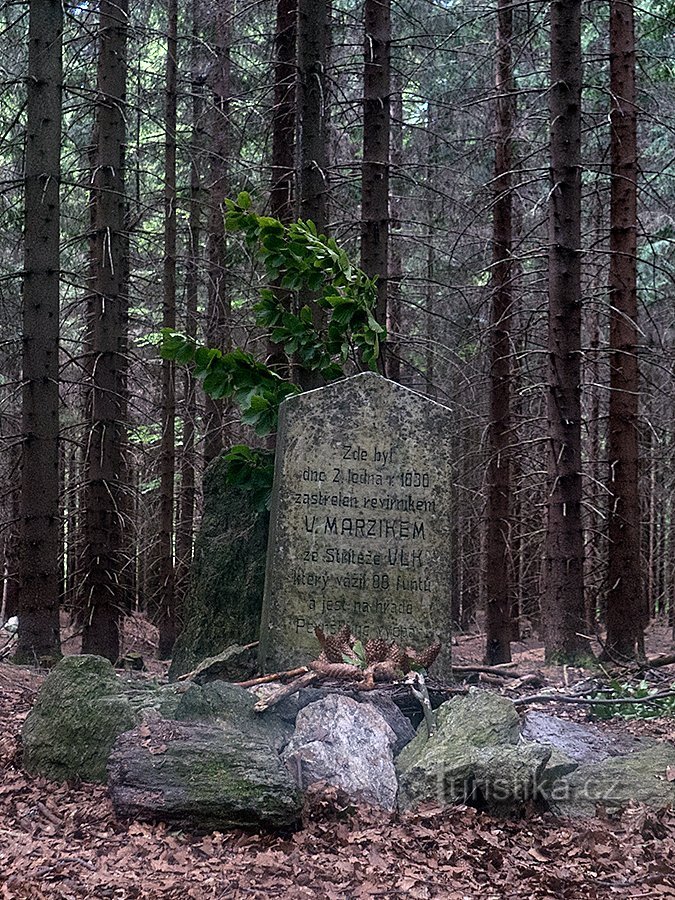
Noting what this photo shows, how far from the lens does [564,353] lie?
977 centimetres

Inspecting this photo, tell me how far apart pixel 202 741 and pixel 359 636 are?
2.31 meters

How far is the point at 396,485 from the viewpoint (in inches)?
280

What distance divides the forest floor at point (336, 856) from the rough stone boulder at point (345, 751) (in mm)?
162

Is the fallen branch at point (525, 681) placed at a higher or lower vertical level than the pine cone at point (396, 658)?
lower

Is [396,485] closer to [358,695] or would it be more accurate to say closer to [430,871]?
[358,695]

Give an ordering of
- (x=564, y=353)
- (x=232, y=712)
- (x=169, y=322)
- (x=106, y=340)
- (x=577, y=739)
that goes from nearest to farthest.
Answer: (x=232, y=712)
(x=577, y=739)
(x=564, y=353)
(x=106, y=340)
(x=169, y=322)

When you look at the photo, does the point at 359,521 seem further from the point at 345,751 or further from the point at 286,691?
the point at 345,751

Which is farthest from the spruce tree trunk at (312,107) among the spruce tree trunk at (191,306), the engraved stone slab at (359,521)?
the spruce tree trunk at (191,306)

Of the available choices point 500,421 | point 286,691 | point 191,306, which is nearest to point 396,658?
point 286,691

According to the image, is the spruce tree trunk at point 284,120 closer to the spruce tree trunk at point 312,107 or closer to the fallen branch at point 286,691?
the spruce tree trunk at point 312,107

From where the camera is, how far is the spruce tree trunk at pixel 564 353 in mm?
9609

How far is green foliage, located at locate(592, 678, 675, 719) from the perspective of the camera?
671 cm

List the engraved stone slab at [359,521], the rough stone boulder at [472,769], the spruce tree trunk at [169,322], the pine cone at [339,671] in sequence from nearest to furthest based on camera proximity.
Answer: the rough stone boulder at [472,769] → the pine cone at [339,671] → the engraved stone slab at [359,521] → the spruce tree trunk at [169,322]

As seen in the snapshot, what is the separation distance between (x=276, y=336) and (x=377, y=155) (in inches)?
151
